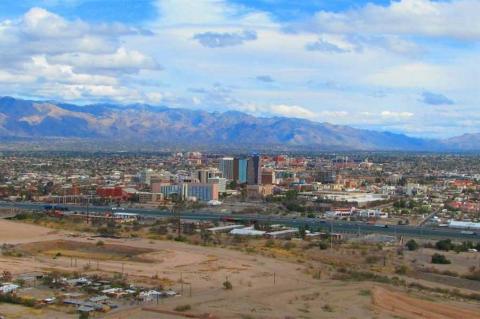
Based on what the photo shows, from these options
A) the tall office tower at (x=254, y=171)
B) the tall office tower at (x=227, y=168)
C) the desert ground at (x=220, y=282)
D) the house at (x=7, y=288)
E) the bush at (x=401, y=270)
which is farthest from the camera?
the tall office tower at (x=227, y=168)

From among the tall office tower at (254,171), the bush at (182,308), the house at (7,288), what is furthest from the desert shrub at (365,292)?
the tall office tower at (254,171)

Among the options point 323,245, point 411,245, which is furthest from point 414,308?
point 411,245

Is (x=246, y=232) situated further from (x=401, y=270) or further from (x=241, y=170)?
(x=241, y=170)

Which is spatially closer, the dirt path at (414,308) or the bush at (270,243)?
the dirt path at (414,308)

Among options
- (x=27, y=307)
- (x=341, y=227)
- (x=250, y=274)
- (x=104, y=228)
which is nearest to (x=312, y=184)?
(x=341, y=227)

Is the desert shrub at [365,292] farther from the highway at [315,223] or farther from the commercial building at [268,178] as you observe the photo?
the commercial building at [268,178]

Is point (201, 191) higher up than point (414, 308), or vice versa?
point (201, 191)

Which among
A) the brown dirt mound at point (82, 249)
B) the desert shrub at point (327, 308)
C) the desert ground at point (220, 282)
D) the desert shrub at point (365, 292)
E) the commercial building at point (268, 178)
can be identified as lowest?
the brown dirt mound at point (82, 249)
